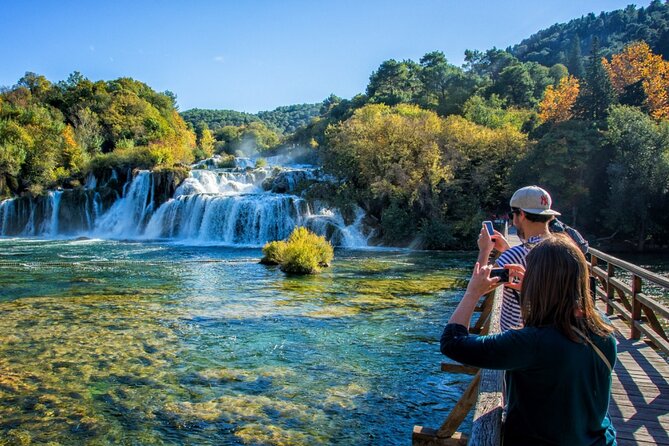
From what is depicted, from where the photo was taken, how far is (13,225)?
37969mm

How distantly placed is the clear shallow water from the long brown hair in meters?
4.38

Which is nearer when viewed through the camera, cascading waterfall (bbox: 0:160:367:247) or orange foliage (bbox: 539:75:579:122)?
cascading waterfall (bbox: 0:160:367:247)

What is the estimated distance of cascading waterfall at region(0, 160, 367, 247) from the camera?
30703mm

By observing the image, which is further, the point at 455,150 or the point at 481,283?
the point at 455,150

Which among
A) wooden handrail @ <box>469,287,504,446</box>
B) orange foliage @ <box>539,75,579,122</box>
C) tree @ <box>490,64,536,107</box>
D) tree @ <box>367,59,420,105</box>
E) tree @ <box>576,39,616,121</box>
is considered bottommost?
wooden handrail @ <box>469,287,504,446</box>

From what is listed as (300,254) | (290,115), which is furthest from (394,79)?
(290,115)

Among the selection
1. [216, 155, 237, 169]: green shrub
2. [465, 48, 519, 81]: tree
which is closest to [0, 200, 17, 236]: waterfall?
[216, 155, 237, 169]: green shrub

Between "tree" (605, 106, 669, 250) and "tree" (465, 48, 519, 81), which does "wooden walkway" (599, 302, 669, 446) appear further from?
"tree" (465, 48, 519, 81)

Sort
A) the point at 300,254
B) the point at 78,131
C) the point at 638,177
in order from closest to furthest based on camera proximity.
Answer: the point at 300,254, the point at 638,177, the point at 78,131

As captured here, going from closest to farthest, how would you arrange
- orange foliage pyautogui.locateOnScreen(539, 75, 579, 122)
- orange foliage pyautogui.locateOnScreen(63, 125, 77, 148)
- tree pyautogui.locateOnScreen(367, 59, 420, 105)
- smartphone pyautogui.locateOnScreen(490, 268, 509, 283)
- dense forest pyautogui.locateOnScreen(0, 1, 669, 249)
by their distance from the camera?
smartphone pyautogui.locateOnScreen(490, 268, 509, 283), dense forest pyautogui.locateOnScreen(0, 1, 669, 249), orange foliage pyautogui.locateOnScreen(63, 125, 77, 148), orange foliage pyautogui.locateOnScreen(539, 75, 579, 122), tree pyautogui.locateOnScreen(367, 59, 420, 105)

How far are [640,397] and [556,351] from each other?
380 cm

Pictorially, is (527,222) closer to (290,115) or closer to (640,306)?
(640,306)

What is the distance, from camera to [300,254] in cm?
1873

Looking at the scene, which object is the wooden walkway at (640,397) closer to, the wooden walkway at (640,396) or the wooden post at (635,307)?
the wooden walkway at (640,396)
